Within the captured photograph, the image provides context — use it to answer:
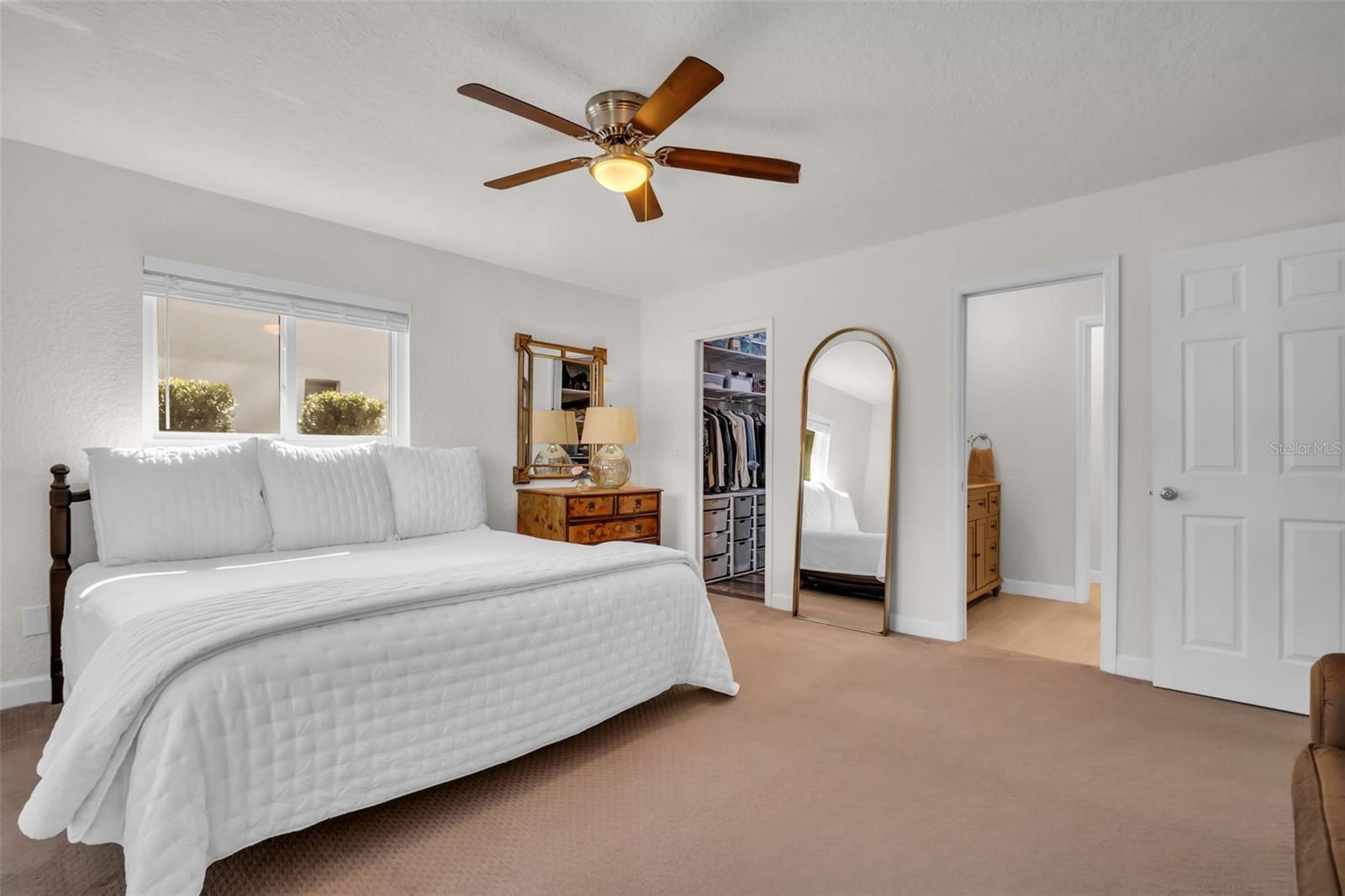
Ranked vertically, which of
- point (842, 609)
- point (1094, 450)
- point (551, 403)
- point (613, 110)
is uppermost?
point (613, 110)

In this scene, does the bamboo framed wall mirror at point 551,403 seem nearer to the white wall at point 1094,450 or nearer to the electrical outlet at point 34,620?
the electrical outlet at point 34,620

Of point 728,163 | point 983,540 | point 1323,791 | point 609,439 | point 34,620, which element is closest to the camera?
point 1323,791

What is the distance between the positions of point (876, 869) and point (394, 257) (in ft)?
12.6

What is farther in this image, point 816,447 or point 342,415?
point 816,447

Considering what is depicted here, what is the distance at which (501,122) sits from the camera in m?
2.48

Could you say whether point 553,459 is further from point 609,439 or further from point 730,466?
point 730,466

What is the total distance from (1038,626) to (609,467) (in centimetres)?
295

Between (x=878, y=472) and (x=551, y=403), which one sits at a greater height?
(x=551, y=403)

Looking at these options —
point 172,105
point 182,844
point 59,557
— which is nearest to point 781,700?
point 182,844

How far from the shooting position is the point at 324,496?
121 inches

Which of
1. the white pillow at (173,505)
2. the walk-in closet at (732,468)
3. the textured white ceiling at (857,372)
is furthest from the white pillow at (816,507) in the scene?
the white pillow at (173,505)

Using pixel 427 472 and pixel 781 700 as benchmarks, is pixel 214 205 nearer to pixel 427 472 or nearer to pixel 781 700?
pixel 427 472

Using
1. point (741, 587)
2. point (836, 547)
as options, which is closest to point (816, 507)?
point (836, 547)

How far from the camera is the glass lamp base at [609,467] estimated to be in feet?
14.8
